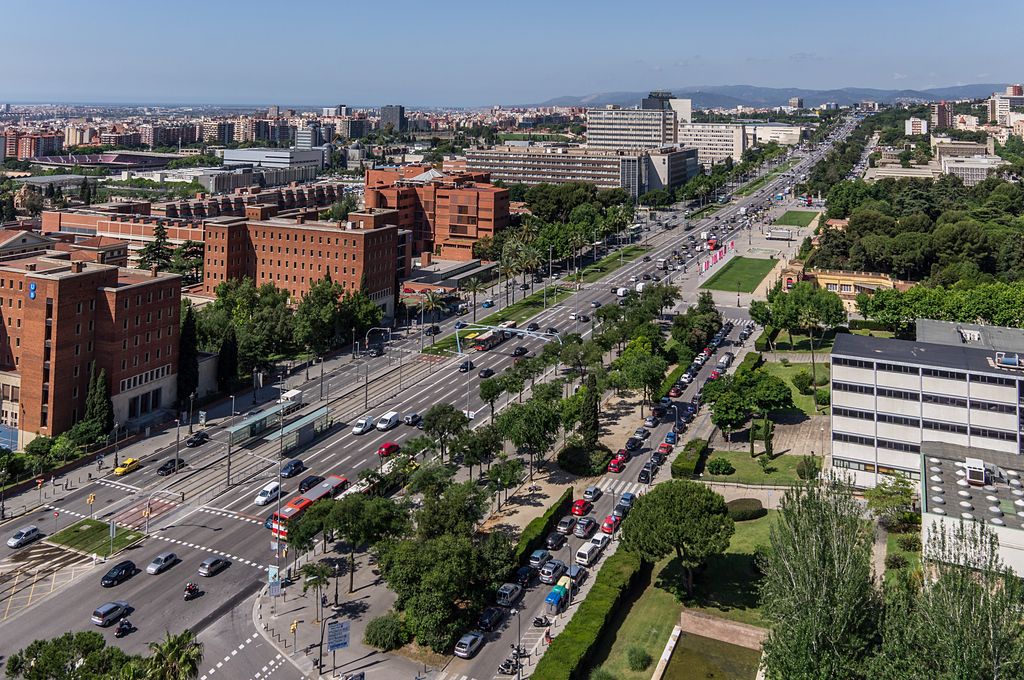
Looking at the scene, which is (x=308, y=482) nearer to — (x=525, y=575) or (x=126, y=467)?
(x=126, y=467)

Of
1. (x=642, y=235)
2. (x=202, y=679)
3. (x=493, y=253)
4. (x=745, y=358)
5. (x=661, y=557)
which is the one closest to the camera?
(x=202, y=679)

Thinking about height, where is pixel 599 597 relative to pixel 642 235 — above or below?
below

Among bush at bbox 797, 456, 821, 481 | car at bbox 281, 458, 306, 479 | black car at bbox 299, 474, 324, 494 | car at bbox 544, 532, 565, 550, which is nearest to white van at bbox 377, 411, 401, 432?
car at bbox 281, 458, 306, 479

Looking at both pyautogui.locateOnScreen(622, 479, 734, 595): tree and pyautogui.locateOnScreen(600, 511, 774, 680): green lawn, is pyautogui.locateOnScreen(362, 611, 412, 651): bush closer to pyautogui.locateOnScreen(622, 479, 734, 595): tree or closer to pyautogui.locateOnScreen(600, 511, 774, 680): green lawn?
pyautogui.locateOnScreen(600, 511, 774, 680): green lawn

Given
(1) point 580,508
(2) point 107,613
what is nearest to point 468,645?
(1) point 580,508

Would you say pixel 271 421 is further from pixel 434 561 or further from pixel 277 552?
pixel 434 561

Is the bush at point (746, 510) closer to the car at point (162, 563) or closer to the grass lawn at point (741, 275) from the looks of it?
the car at point (162, 563)

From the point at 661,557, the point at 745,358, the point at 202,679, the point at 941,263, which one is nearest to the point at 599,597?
the point at 661,557

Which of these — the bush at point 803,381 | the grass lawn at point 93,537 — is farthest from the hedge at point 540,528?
the bush at point 803,381
